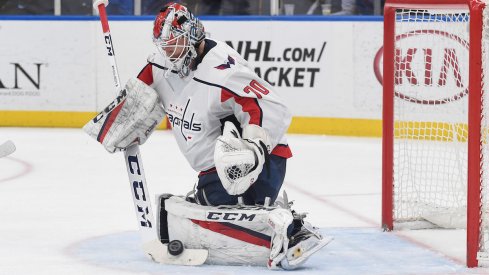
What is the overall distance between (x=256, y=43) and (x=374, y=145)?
49.9 inches

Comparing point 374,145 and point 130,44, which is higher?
point 130,44

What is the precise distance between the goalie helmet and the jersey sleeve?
0.55ft

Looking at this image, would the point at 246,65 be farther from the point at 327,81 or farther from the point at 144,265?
the point at 327,81

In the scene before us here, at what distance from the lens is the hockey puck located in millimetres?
3701

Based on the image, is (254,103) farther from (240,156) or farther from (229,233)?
(229,233)

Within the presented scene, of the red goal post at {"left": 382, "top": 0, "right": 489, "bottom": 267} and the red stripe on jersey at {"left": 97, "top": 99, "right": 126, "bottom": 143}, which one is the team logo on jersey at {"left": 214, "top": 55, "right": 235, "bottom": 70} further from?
the red goal post at {"left": 382, "top": 0, "right": 489, "bottom": 267}

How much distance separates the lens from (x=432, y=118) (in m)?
6.14

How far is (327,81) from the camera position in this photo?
8336mm

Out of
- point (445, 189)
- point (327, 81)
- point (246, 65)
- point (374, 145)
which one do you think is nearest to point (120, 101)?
point (246, 65)

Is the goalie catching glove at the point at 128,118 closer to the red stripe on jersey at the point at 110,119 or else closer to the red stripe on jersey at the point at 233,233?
the red stripe on jersey at the point at 110,119

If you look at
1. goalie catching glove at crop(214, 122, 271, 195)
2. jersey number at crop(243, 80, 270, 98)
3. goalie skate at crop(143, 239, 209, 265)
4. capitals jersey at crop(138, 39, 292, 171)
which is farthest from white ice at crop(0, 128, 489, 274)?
jersey number at crop(243, 80, 270, 98)

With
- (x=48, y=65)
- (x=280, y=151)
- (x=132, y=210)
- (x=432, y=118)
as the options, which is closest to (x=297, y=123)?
(x=48, y=65)

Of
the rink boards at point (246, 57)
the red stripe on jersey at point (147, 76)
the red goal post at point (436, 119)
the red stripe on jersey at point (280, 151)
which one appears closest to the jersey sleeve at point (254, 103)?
the red stripe on jersey at point (280, 151)

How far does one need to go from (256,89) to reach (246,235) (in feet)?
1.54
